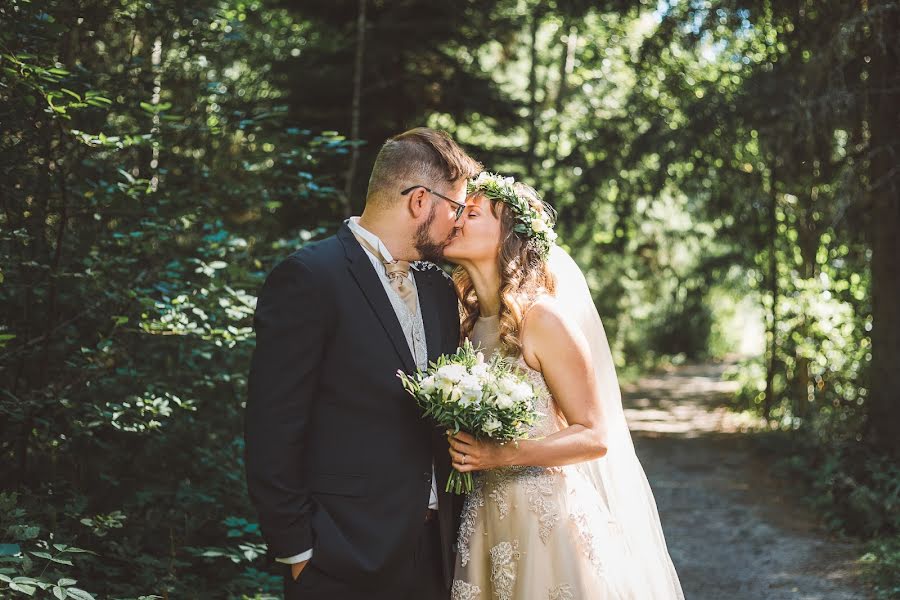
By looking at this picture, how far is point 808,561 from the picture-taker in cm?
627

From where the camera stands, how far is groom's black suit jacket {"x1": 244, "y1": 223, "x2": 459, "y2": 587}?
8.50 ft

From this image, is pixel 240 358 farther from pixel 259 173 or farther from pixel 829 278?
pixel 829 278

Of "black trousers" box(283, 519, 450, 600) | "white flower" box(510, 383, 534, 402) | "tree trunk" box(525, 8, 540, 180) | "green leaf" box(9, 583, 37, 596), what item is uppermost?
"tree trunk" box(525, 8, 540, 180)

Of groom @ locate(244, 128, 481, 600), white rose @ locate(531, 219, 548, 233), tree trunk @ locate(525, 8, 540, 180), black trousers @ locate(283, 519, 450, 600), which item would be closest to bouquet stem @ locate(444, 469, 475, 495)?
groom @ locate(244, 128, 481, 600)

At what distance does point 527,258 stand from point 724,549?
434 centimetres

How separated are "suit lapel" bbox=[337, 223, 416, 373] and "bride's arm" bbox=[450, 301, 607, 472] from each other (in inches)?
21.5

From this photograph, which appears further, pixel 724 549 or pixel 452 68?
pixel 452 68

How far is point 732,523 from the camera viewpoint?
24.1 ft

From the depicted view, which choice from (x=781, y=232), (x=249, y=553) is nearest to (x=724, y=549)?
(x=249, y=553)

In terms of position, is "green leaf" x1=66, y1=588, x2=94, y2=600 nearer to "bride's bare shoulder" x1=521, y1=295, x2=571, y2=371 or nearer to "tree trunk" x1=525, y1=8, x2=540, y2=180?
"bride's bare shoulder" x1=521, y1=295, x2=571, y2=371

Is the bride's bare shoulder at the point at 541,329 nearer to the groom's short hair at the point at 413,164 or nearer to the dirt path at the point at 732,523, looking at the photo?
the groom's short hair at the point at 413,164

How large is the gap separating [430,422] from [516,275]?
2.44 feet

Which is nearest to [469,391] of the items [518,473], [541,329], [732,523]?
[541,329]

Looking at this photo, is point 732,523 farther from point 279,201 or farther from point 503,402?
point 503,402
